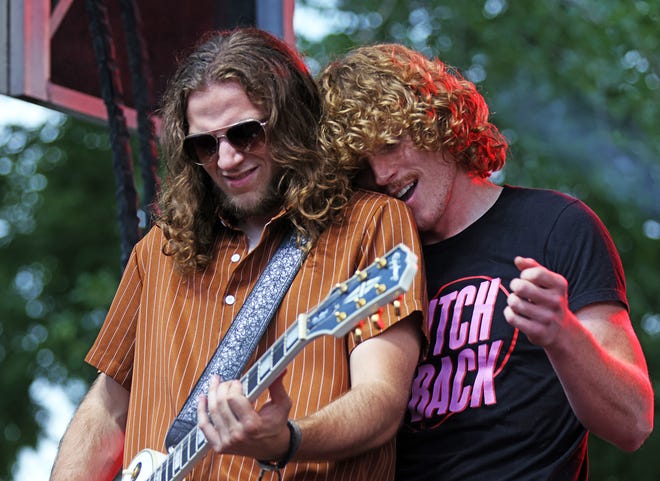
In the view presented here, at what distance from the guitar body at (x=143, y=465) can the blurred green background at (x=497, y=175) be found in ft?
18.6

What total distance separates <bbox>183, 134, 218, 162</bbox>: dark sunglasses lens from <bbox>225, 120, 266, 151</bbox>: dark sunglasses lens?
0.05 m

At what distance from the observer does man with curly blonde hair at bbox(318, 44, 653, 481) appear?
2.72m

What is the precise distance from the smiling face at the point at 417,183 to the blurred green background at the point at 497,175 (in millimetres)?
5115

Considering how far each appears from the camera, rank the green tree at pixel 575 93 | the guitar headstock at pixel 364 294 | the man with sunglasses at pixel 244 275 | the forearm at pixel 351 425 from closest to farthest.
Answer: the guitar headstock at pixel 364 294, the forearm at pixel 351 425, the man with sunglasses at pixel 244 275, the green tree at pixel 575 93

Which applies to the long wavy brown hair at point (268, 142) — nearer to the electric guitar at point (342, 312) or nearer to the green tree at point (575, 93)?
the electric guitar at point (342, 312)

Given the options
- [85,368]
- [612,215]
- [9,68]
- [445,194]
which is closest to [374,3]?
[612,215]

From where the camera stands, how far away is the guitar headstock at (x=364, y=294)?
2.15 metres

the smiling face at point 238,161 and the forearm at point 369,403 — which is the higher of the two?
the smiling face at point 238,161

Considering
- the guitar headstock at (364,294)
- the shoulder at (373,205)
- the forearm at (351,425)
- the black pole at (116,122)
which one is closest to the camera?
the guitar headstock at (364,294)

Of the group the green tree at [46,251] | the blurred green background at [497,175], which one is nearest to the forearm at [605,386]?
the blurred green background at [497,175]

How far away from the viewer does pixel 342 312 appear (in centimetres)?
224

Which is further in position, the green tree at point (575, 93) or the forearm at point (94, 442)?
the green tree at point (575, 93)

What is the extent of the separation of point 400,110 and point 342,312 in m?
1.04

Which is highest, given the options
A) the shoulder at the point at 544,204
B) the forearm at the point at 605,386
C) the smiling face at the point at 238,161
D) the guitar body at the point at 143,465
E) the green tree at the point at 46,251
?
the smiling face at the point at 238,161
